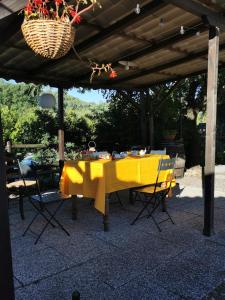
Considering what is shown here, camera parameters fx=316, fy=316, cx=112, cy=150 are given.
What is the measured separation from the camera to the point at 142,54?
17.4ft

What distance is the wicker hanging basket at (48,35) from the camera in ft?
7.68

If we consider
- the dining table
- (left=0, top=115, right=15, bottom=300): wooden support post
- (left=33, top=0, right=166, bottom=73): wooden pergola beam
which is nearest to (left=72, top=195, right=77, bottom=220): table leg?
the dining table

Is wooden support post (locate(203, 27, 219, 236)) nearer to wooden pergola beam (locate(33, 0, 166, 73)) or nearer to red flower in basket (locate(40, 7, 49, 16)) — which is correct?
wooden pergola beam (locate(33, 0, 166, 73))

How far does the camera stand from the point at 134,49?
521cm

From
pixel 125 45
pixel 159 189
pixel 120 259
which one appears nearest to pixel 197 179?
pixel 159 189

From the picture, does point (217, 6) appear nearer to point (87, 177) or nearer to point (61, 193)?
point (87, 177)

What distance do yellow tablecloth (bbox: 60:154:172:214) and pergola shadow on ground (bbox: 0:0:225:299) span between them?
0.97 m

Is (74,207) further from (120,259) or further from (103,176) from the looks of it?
(120,259)

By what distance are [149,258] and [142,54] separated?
11.3 feet

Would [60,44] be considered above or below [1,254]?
above

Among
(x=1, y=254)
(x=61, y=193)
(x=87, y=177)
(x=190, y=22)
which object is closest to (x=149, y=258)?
(x=87, y=177)

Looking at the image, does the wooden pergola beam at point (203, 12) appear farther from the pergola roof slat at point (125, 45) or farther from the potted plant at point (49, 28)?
the potted plant at point (49, 28)

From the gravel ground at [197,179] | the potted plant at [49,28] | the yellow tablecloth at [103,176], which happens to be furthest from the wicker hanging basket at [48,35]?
the gravel ground at [197,179]

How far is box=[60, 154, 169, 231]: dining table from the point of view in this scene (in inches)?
154
